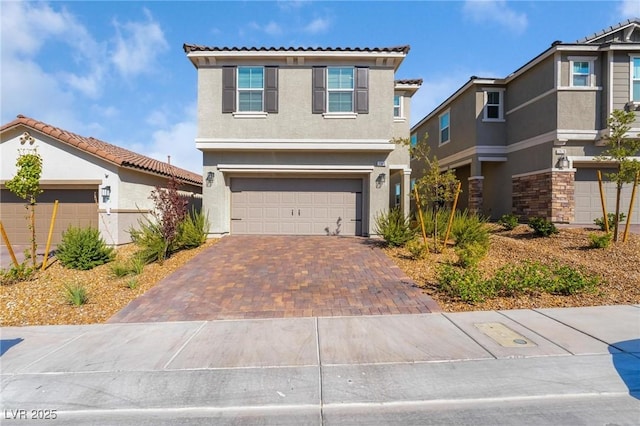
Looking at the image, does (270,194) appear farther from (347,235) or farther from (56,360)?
(56,360)

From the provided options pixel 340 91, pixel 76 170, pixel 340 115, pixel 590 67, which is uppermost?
pixel 590 67

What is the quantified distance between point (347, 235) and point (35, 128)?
11.9m

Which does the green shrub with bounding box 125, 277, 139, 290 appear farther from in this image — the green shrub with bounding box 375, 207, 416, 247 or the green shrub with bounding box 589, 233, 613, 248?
the green shrub with bounding box 589, 233, 613, 248

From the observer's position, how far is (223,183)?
1280cm

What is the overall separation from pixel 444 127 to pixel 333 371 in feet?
63.7

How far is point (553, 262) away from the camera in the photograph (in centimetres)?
873

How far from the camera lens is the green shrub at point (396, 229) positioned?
34.9 feet

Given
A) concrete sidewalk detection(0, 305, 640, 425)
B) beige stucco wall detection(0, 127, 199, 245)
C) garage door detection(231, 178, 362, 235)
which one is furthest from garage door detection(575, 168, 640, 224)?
beige stucco wall detection(0, 127, 199, 245)

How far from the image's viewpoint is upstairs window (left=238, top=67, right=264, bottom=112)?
495 inches

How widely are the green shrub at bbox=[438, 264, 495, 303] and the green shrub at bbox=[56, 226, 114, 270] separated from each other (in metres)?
9.42

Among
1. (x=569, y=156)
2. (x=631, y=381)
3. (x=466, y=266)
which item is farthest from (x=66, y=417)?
(x=569, y=156)

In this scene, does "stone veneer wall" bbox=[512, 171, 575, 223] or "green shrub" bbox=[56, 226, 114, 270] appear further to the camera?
"stone veneer wall" bbox=[512, 171, 575, 223]

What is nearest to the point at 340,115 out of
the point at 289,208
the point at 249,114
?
the point at 249,114

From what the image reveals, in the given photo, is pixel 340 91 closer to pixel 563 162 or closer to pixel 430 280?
pixel 430 280
